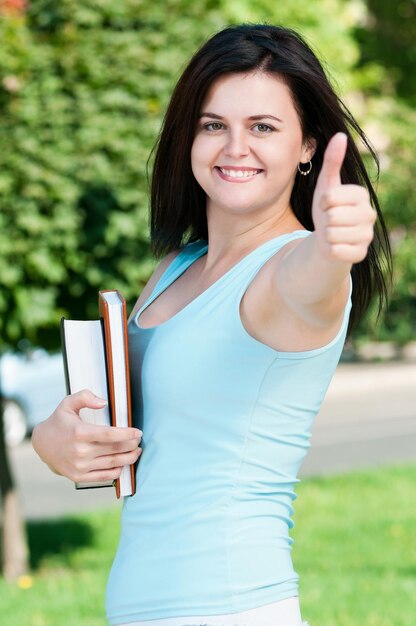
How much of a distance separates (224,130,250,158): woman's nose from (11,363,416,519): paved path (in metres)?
6.84

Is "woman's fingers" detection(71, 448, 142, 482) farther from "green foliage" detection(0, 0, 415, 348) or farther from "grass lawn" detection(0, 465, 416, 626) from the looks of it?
"green foliage" detection(0, 0, 415, 348)

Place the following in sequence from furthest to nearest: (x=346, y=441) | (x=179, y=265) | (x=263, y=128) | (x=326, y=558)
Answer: (x=346, y=441) → (x=326, y=558) → (x=179, y=265) → (x=263, y=128)

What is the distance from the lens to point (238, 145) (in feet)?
5.69

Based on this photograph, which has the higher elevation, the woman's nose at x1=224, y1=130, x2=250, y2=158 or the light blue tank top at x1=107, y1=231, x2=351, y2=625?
the woman's nose at x1=224, y1=130, x2=250, y2=158

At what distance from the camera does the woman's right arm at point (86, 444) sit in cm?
170

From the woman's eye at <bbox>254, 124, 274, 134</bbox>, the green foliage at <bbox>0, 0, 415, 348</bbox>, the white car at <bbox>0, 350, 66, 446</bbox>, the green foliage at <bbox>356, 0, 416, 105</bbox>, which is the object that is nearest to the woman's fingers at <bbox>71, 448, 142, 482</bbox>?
the woman's eye at <bbox>254, 124, 274, 134</bbox>

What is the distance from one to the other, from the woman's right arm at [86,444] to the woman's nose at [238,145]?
0.43 meters

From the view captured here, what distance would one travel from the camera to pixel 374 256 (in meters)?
2.00

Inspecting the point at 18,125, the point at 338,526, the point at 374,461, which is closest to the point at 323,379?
the point at 18,125

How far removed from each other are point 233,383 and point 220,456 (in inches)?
4.5

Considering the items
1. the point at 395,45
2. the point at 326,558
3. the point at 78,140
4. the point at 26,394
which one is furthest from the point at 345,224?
the point at 395,45

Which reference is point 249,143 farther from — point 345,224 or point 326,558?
point 326,558

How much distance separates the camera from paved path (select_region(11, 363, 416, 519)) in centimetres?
912

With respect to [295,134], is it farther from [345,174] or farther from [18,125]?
[18,125]
